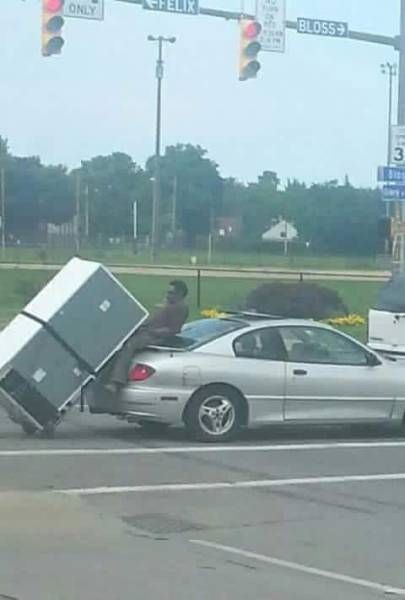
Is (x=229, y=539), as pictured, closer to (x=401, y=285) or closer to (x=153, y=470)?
(x=153, y=470)

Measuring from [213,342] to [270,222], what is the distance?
94259mm

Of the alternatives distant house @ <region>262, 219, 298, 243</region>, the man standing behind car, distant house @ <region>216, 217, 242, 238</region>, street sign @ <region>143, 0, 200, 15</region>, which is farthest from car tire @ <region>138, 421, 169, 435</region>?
distant house @ <region>216, 217, 242, 238</region>

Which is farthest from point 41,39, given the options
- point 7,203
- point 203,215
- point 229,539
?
point 203,215

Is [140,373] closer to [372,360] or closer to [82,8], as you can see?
[372,360]

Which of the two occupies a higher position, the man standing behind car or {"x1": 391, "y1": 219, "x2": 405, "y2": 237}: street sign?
{"x1": 391, "y1": 219, "x2": 405, "y2": 237}: street sign

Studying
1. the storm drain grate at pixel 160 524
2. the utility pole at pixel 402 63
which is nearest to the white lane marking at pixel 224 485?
the storm drain grate at pixel 160 524

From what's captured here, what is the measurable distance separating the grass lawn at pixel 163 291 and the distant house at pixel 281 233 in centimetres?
3127

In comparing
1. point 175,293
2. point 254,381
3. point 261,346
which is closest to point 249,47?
point 175,293

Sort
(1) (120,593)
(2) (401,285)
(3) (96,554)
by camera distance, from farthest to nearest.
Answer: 1. (2) (401,285)
2. (3) (96,554)
3. (1) (120,593)

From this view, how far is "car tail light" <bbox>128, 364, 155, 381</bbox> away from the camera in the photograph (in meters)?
15.9

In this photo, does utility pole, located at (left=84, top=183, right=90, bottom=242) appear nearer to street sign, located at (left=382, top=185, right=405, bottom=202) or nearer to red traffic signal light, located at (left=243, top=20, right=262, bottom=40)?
street sign, located at (left=382, top=185, right=405, bottom=202)

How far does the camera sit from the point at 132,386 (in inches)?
625

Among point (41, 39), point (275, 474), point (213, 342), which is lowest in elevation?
point (275, 474)

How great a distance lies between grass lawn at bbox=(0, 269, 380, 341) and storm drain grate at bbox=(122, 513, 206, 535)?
2237cm
